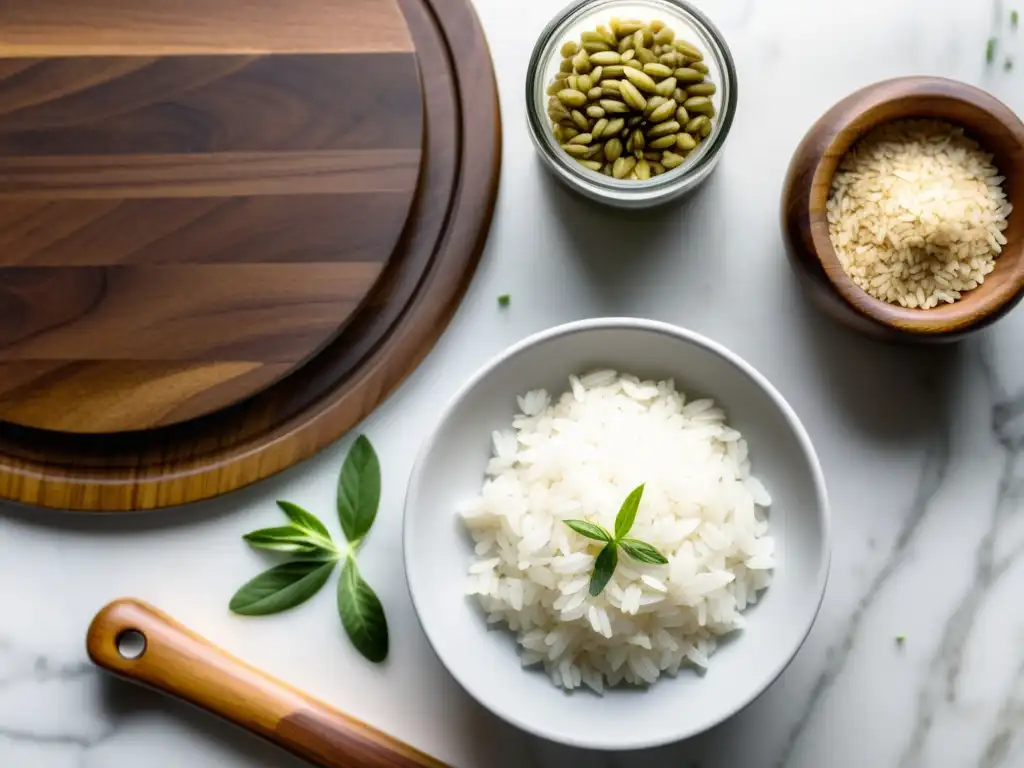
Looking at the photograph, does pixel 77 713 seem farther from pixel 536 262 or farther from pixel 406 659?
pixel 536 262

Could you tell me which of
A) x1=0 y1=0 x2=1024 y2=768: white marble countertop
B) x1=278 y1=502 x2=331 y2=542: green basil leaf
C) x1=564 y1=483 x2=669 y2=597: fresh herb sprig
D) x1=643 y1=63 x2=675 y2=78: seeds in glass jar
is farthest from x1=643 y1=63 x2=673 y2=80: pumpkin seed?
x1=278 y1=502 x2=331 y2=542: green basil leaf

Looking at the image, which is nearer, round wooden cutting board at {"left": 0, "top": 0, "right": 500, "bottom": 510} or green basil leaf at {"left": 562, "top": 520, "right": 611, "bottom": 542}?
green basil leaf at {"left": 562, "top": 520, "right": 611, "bottom": 542}

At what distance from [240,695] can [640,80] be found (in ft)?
2.43

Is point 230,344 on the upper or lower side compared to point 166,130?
lower

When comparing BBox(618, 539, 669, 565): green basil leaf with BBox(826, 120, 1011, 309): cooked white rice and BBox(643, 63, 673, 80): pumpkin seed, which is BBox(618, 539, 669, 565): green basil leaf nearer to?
BBox(826, 120, 1011, 309): cooked white rice

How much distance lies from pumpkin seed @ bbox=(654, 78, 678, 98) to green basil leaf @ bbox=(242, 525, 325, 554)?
0.58 metres

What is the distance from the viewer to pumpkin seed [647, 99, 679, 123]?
0.90 m

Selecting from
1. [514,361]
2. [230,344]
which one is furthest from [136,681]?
[514,361]

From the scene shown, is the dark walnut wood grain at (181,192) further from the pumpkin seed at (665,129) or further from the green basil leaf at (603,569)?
the green basil leaf at (603,569)

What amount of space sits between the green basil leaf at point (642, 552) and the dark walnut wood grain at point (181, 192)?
1.22 feet

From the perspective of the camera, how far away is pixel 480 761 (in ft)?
3.34

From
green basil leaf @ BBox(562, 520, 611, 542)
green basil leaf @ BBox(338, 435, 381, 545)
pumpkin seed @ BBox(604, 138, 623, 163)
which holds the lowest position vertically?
green basil leaf @ BBox(338, 435, 381, 545)

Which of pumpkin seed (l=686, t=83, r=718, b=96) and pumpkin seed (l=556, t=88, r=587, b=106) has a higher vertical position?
pumpkin seed (l=686, t=83, r=718, b=96)

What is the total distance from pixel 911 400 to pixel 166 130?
85cm
